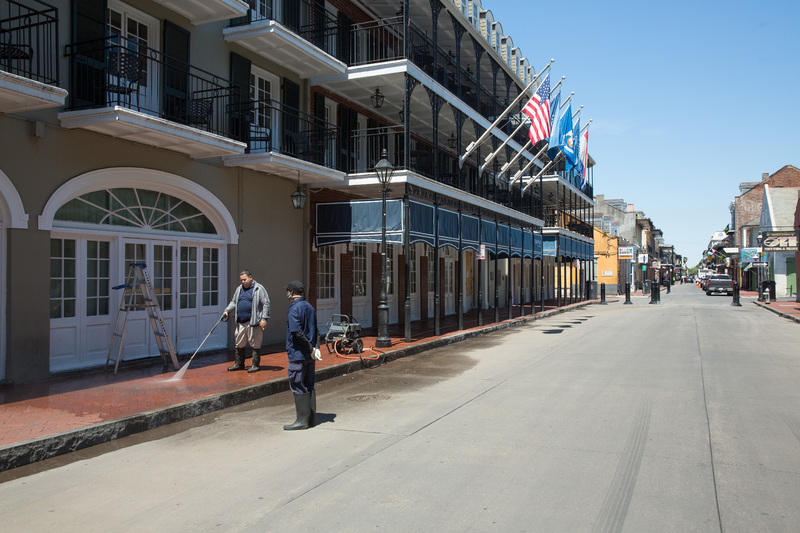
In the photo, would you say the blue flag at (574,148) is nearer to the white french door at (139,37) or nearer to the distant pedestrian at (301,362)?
the white french door at (139,37)

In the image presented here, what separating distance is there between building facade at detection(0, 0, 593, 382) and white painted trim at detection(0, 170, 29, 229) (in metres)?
0.02

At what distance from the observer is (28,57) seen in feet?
27.0

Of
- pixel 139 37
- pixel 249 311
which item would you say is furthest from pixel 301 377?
pixel 139 37

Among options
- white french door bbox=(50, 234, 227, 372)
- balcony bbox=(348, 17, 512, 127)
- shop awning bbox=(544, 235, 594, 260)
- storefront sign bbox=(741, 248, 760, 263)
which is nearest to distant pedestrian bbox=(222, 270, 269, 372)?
white french door bbox=(50, 234, 227, 372)

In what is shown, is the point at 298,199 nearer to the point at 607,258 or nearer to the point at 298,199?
the point at 298,199

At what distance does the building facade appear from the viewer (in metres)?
8.91

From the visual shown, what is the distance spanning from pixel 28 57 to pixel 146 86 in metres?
2.64

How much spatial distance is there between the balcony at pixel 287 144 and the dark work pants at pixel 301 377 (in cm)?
635

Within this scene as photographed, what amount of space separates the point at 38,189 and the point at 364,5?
11.5 metres

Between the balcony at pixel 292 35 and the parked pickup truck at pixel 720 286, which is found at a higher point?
the balcony at pixel 292 35

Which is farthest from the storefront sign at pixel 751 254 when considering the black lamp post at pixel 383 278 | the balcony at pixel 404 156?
the black lamp post at pixel 383 278

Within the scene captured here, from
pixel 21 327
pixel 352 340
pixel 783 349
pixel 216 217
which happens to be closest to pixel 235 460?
pixel 21 327

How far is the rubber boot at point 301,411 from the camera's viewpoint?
23.3 ft

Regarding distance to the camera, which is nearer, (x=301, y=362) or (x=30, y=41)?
(x=301, y=362)
